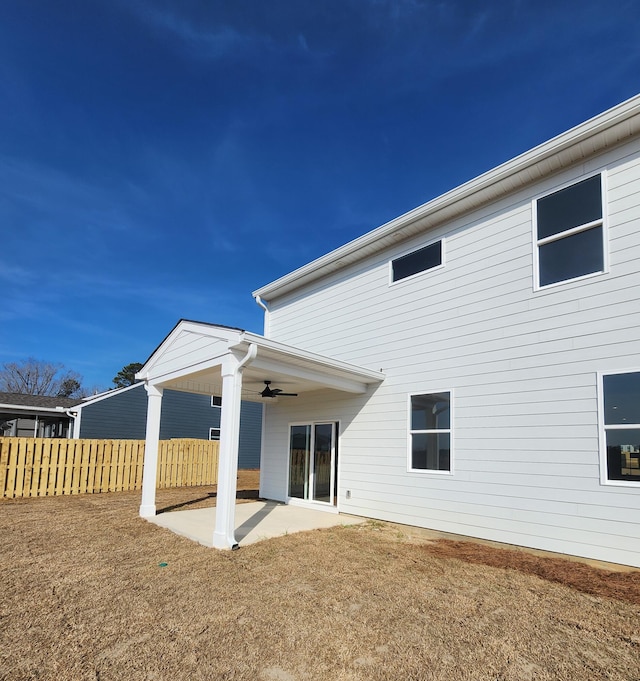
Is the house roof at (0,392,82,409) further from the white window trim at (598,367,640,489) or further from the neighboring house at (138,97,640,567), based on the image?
the white window trim at (598,367,640,489)

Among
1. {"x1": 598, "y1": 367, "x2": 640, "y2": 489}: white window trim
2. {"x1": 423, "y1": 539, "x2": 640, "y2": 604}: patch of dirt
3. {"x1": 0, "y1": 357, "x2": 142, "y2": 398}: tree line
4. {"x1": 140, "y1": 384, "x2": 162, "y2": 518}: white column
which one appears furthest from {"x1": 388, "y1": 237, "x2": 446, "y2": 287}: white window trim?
{"x1": 0, "y1": 357, "x2": 142, "y2": 398}: tree line

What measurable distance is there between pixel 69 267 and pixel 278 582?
28399 millimetres

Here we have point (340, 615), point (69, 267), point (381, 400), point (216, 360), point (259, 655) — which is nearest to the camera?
point (259, 655)

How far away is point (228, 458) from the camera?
6.14 m

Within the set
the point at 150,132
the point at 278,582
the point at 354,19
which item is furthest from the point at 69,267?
the point at 278,582

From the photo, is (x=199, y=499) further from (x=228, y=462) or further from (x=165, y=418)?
(x=165, y=418)

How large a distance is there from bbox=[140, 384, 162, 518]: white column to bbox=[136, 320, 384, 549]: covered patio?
19 millimetres

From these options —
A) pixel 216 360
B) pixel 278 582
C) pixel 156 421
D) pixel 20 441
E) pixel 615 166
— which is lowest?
pixel 278 582

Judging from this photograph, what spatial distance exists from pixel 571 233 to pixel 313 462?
6.76 meters

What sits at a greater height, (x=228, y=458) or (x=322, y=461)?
(x=228, y=458)

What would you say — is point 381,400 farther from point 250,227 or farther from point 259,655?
point 250,227

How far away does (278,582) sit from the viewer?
15.1 feet

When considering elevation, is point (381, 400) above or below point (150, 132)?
below

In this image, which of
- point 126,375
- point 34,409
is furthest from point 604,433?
point 126,375
